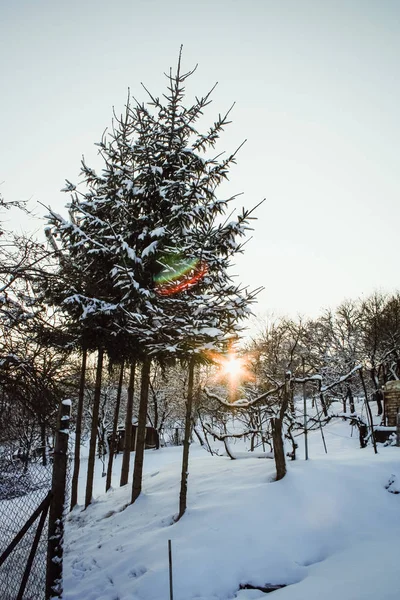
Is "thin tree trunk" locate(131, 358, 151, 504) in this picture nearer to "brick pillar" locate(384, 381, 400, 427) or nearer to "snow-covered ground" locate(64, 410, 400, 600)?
"snow-covered ground" locate(64, 410, 400, 600)

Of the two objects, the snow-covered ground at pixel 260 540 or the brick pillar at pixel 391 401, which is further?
the brick pillar at pixel 391 401

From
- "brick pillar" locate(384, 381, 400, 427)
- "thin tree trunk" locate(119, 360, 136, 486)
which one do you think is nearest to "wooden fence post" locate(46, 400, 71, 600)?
"thin tree trunk" locate(119, 360, 136, 486)

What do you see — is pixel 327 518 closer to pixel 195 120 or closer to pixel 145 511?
pixel 145 511

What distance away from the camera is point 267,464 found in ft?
26.6

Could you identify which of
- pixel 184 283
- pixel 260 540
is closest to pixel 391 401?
pixel 184 283

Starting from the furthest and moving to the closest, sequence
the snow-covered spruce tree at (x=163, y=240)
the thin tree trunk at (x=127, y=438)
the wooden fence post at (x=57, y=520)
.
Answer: the thin tree trunk at (x=127, y=438) → the snow-covered spruce tree at (x=163, y=240) → the wooden fence post at (x=57, y=520)

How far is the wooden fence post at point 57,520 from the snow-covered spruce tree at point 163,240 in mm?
3622

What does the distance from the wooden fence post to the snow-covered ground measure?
43.6 inches

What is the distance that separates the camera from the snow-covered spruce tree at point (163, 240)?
8594 mm

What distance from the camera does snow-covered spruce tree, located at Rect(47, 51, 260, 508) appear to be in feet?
28.2

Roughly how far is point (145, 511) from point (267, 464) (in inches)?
123

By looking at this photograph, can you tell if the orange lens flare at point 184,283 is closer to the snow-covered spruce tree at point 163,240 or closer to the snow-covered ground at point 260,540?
the snow-covered spruce tree at point 163,240

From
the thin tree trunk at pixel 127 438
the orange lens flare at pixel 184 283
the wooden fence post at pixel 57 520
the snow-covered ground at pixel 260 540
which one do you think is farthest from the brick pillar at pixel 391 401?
the wooden fence post at pixel 57 520

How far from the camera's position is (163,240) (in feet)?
31.0
